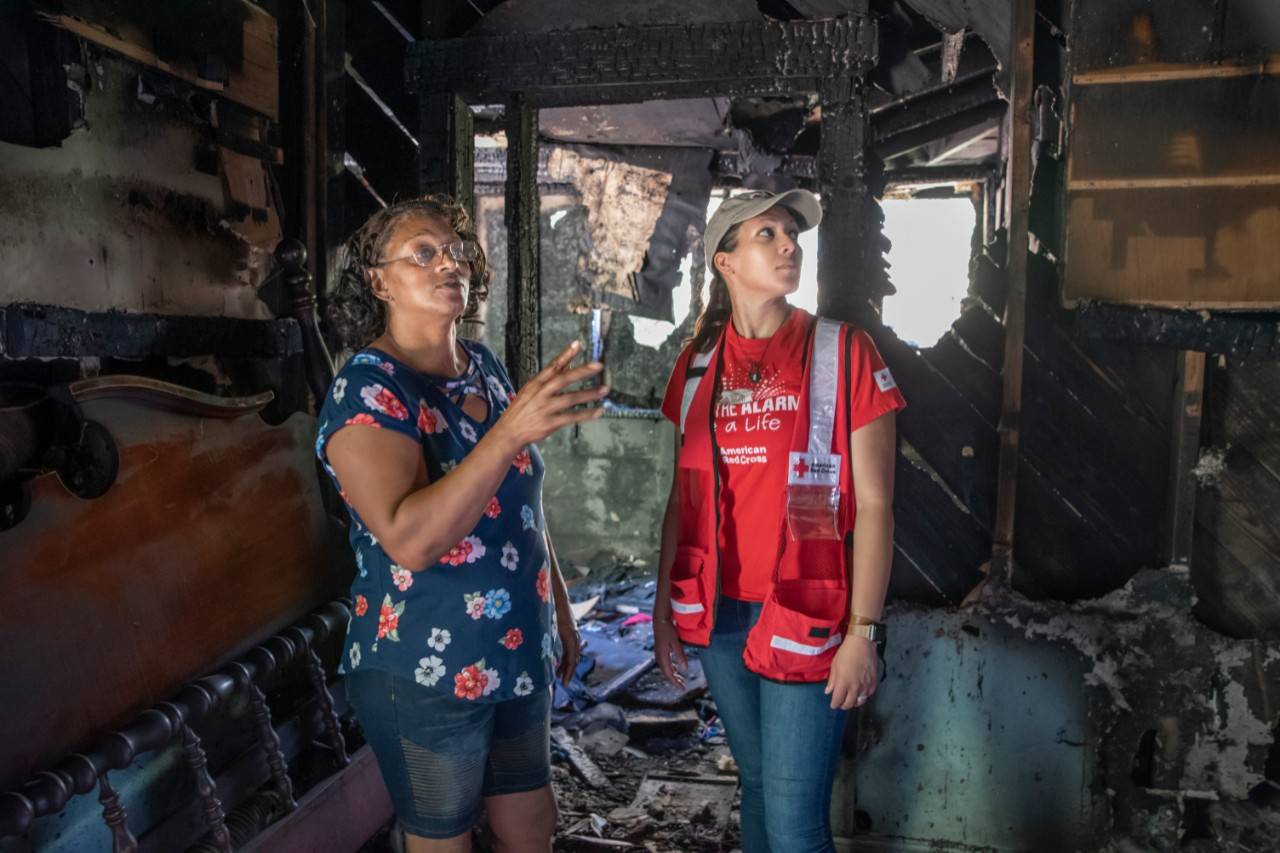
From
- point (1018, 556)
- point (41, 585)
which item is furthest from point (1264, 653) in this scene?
point (41, 585)

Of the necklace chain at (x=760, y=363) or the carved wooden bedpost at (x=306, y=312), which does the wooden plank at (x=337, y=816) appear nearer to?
the carved wooden bedpost at (x=306, y=312)

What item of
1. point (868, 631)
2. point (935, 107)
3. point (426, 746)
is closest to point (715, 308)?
point (868, 631)

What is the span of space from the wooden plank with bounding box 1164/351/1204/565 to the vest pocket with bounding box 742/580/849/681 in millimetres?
1514

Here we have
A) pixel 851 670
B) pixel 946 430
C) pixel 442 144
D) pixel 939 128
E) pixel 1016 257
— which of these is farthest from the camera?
pixel 939 128

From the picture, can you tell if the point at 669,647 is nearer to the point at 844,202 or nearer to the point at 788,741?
the point at 788,741

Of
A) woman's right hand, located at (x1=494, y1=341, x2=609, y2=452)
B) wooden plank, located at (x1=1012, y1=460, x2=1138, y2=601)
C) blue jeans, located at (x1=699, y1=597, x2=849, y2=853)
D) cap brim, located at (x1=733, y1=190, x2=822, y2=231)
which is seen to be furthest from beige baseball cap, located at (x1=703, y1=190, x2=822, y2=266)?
wooden plank, located at (x1=1012, y1=460, x2=1138, y2=601)

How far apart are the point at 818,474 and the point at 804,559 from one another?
23 cm

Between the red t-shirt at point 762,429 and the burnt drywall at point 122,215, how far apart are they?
69.9 inches

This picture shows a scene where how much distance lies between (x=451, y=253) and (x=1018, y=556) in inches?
90.7

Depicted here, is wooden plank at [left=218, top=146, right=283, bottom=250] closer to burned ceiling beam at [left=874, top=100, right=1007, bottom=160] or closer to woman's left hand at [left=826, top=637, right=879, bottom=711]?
woman's left hand at [left=826, top=637, right=879, bottom=711]

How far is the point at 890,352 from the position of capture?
312 cm

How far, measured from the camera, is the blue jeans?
2.16 meters

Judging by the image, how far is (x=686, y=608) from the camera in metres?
2.35

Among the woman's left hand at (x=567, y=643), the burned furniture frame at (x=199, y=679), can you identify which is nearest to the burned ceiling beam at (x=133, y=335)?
the burned furniture frame at (x=199, y=679)
